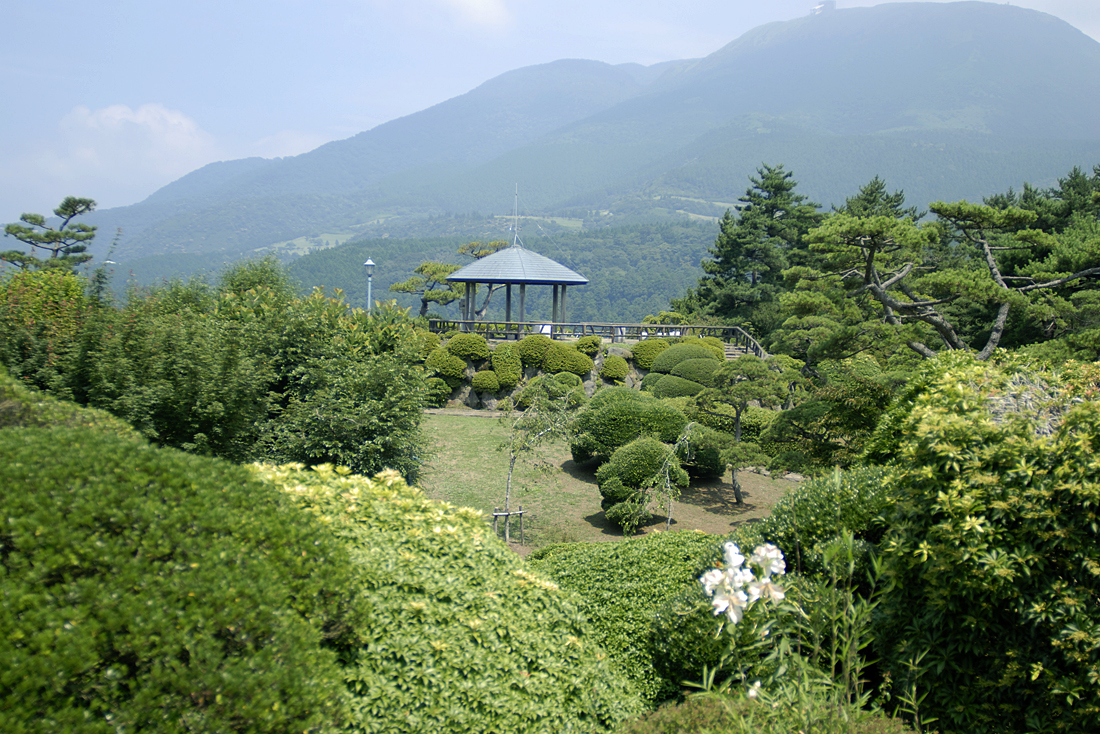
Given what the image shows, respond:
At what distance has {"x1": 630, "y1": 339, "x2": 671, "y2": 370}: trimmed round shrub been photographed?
22125mm

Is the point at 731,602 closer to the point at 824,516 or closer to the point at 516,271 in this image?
the point at 824,516

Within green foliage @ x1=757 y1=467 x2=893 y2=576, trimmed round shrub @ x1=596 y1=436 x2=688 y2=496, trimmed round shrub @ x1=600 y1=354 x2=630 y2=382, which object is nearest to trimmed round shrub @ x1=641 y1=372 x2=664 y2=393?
trimmed round shrub @ x1=600 y1=354 x2=630 y2=382

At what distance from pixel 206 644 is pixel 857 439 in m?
9.20

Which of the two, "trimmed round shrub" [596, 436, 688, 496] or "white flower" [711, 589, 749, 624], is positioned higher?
"white flower" [711, 589, 749, 624]

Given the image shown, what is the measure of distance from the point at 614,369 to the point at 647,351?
1.48 m

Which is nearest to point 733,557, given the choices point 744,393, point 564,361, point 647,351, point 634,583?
point 634,583

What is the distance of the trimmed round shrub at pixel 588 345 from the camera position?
22266 millimetres

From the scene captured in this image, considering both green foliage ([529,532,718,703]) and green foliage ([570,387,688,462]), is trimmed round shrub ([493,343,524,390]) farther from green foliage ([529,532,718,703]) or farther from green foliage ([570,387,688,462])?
green foliage ([529,532,718,703])

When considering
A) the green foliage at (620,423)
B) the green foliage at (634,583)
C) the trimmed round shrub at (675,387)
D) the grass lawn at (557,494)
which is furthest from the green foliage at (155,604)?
the trimmed round shrub at (675,387)

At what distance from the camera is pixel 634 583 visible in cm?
475

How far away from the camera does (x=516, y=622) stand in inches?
140

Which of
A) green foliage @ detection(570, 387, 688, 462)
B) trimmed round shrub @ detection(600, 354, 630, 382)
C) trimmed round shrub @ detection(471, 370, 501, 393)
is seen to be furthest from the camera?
trimmed round shrub @ detection(600, 354, 630, 382)

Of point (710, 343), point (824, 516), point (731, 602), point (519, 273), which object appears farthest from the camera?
point (519, 273)

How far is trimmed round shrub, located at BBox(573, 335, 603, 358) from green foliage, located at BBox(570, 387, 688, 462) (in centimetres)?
863
